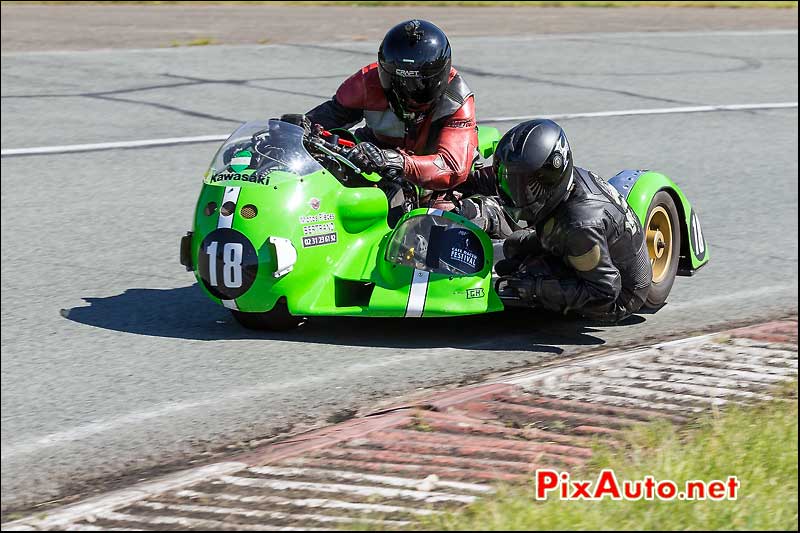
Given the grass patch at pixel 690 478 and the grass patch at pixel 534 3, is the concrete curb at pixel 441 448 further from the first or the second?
the grass patch at pixel 534 3

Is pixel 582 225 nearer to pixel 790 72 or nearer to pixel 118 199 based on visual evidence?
pixel 118 199

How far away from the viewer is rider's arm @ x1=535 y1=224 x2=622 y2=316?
6160mm

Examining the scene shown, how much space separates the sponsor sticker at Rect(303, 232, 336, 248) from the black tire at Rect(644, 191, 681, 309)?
1721 millimetres

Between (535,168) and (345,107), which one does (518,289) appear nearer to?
(535,168)

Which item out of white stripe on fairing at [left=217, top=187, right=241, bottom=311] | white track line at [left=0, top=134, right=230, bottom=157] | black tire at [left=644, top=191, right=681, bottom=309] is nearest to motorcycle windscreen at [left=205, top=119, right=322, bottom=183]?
white stripe on fairing at [left=217, top=187, right=241, bottom=311]

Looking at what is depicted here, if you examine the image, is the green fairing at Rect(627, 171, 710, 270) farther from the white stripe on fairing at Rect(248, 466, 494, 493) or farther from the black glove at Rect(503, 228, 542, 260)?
the white stripe on fairing at Rect(248, 466, 494, 493)

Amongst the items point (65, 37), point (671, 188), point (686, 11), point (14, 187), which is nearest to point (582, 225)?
point (671, 188)

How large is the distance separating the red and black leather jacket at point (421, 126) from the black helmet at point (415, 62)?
16 cm

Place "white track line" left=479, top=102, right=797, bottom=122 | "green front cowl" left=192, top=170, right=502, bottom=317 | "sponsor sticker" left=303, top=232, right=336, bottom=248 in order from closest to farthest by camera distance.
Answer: "green front cowl" left=192, top=170, right=502, bottom=317 → "sponsor sticker" left=303, top=232, right=336, bottom=248 → "white track line" left=479, top=102, right=797, bottom=122

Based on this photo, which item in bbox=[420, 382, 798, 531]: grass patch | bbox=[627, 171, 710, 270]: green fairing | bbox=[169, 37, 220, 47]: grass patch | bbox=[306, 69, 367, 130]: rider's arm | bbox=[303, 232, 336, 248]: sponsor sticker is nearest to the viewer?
bbox=[420, 382, 798, 531]: grass patch

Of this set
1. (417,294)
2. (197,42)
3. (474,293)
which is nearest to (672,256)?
(474,293)

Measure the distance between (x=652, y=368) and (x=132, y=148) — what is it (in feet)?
20.2

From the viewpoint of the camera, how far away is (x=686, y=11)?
2550 centimetres

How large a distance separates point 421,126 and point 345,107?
21.5 inches
